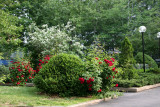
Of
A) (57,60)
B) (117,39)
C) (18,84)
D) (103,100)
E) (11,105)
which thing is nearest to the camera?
(11,105)

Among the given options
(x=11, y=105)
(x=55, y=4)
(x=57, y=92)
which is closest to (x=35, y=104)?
(x=11, y=105)

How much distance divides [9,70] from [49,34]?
572 centimetres

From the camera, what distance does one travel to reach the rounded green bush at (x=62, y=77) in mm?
7918

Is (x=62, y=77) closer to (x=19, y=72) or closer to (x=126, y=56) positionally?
(x=19, y=72)

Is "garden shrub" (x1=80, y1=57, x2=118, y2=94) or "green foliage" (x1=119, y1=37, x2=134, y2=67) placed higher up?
"green foliage" (x1=119, y1=37, x2=134, y2=67)

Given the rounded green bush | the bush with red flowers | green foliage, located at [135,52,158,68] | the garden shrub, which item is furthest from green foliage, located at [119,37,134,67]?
the bush with red flowers

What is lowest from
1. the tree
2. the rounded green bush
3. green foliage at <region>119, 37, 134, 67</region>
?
the rounded green bush

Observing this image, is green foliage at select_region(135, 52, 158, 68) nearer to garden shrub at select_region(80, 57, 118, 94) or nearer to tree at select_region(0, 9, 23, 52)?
garden shrub at select_region(80, 57, 118, 94)

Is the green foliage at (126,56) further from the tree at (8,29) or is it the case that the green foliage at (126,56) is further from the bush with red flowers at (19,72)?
the tree at (8,29)

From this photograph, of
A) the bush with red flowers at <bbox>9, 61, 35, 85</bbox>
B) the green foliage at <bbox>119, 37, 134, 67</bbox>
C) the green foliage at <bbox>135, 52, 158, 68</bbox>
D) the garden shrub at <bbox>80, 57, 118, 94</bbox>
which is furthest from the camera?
the green foliage at <bbox>135, 52, 158, 68</bbox>

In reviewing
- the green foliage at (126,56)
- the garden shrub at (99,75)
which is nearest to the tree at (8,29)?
the garden shrub at (99,75)

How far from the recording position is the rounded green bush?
7918mm

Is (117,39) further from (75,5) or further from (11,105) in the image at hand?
(11,105)

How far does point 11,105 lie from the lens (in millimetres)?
6184
